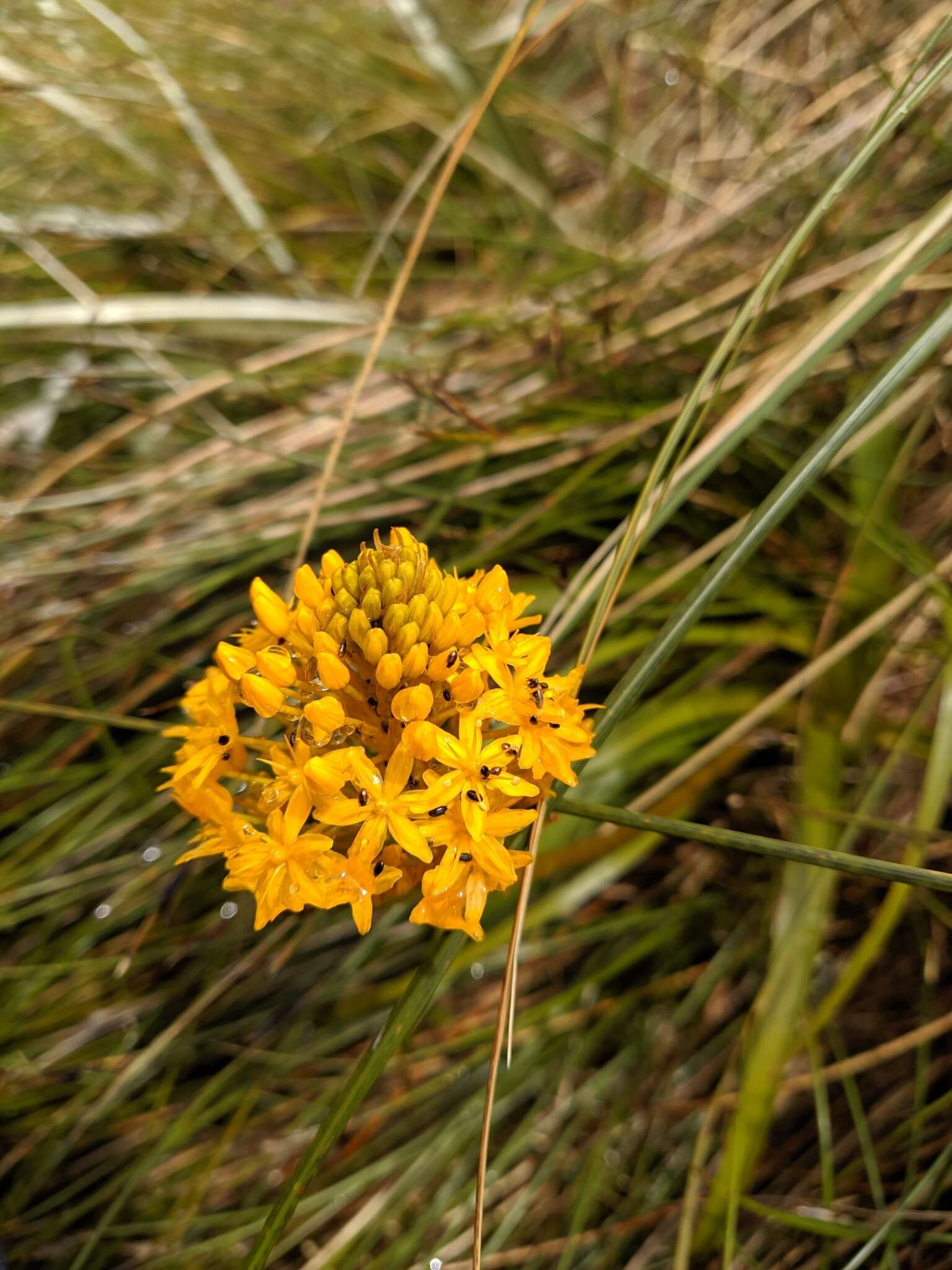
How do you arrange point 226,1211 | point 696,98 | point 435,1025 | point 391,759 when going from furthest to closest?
point 696,98 < point 435,1025 < point 226,1211 < point 391,759

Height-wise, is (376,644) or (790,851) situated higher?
(376,644)

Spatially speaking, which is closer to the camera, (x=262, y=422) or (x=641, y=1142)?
(x=641, y=1142)

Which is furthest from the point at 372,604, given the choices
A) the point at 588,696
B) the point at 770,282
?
the point at 588,696

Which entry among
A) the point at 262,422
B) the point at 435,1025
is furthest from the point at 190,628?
the point at 435,1025

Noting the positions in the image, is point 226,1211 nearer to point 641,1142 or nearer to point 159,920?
point 159,920

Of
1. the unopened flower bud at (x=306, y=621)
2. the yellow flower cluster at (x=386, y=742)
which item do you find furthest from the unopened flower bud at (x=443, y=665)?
the unopened flower bud at (x=306, y=621)

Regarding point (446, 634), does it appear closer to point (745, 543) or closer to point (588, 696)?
point (745, 543)

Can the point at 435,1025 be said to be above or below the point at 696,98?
below

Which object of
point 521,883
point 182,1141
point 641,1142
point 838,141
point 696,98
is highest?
point 696,98
